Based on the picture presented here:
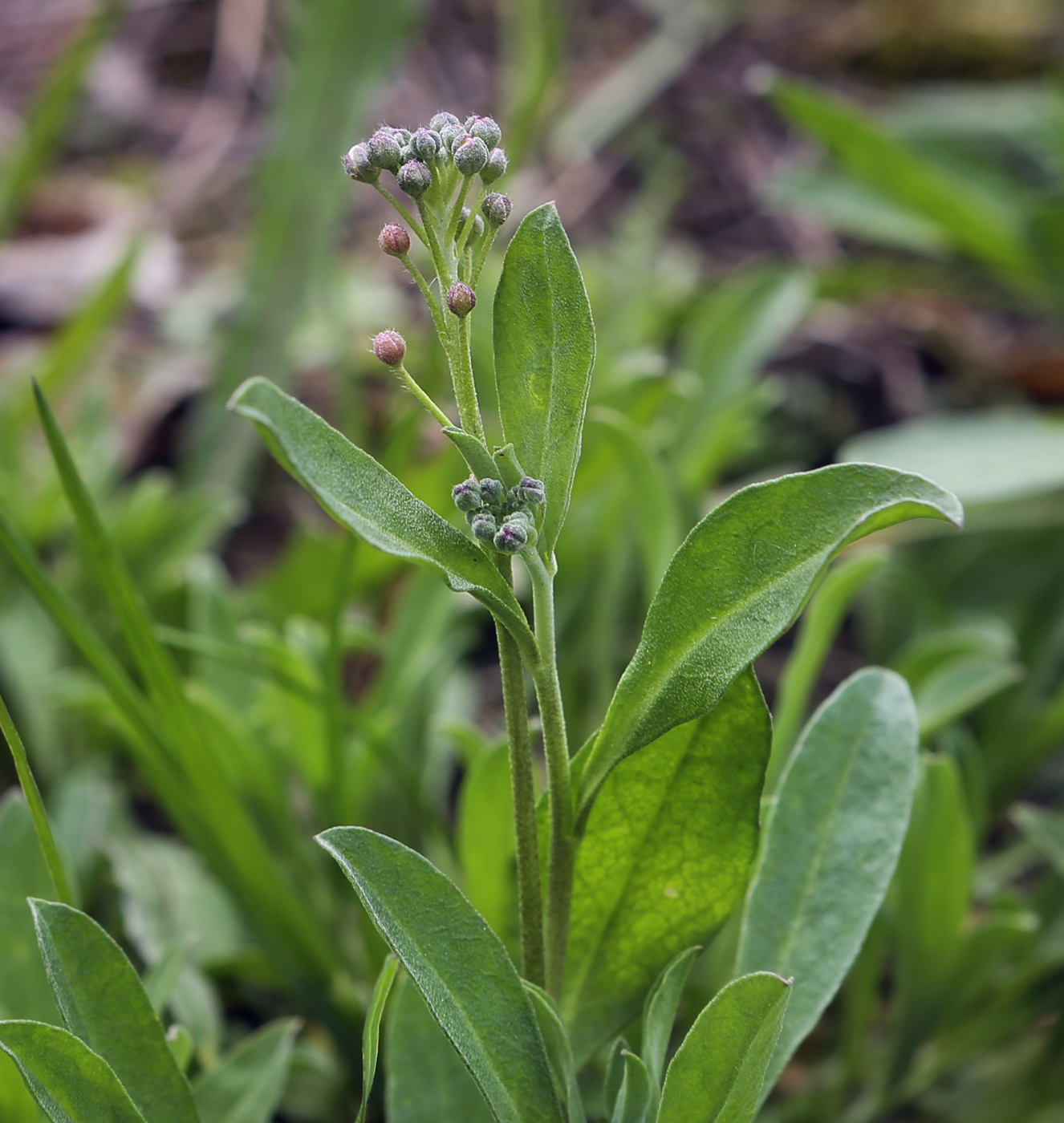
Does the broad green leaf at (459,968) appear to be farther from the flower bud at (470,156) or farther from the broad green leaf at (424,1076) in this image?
the flower bud at (470,156)

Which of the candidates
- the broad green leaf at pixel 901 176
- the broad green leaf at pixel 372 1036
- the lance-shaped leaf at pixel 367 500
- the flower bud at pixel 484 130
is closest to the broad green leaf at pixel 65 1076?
the broad green leaf at pixel 372 1036

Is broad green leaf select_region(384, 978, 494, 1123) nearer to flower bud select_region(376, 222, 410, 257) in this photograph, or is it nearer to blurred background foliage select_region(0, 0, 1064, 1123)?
blurred background foliage select_region(0, 0, 1064, 1123)

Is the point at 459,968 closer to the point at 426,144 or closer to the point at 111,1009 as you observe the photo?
the point at 111,1009

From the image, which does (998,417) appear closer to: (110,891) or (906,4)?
(110,891)

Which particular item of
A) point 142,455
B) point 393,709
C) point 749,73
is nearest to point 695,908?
point 393,709

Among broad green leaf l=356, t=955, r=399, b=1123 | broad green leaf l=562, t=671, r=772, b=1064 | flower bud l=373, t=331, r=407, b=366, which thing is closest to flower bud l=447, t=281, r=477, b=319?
flower bud l=373, t=331, r=407, b=366

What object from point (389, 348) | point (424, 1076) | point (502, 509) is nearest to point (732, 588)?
point (502, 509)

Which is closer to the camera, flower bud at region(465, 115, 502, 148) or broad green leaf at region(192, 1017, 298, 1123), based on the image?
flower bud at region(465, 115, 502, 148)
